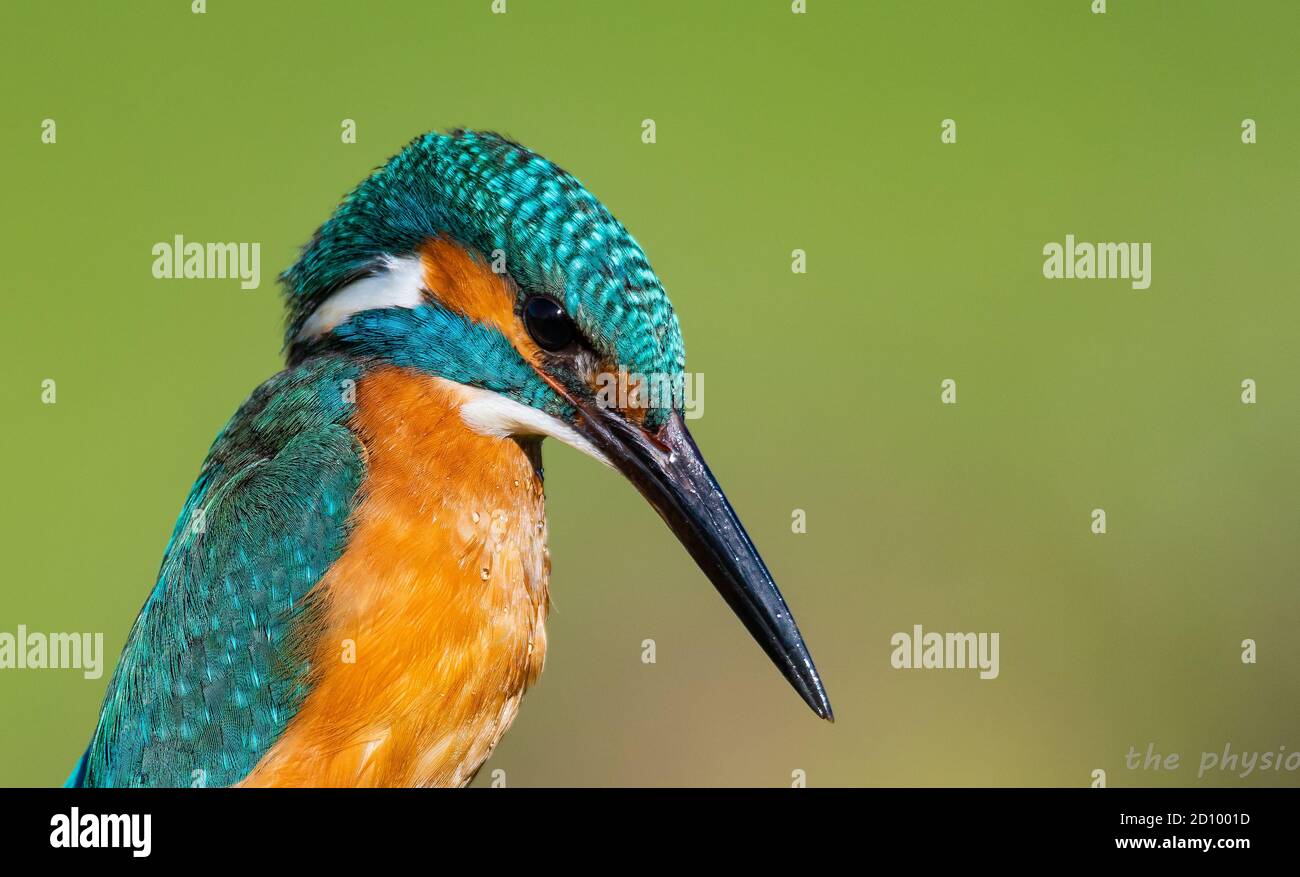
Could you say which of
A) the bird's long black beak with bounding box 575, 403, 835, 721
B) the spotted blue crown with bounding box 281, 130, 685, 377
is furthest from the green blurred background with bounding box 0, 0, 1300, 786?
the spotted blue crown with bounding box 281, 130, 685, 377

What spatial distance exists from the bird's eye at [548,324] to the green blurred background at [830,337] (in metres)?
2.53

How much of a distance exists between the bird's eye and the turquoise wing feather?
0.34 meters

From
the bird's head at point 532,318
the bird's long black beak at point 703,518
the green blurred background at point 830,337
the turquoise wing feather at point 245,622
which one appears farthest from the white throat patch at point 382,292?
the green blurred background at point 830,337

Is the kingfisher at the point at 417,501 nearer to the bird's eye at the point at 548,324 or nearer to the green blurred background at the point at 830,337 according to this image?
the bird's eye at the point at 548,324

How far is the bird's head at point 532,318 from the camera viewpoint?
7.00 feet

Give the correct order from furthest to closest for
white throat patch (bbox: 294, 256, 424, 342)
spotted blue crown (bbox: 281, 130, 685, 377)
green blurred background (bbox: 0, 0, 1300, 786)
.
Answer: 1. green blurred background (bbox: 0, 0, 1300, 786)
2. white throat patch (bbox: 294, 256, 424, 342)
3. spotted blue crown (bbox: 281, 130, 685, 377)

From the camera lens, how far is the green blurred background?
461 centimetres

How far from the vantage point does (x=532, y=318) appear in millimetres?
2174

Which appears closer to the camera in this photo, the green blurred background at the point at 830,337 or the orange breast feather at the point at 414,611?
the orange breast feather at the point at 414,611

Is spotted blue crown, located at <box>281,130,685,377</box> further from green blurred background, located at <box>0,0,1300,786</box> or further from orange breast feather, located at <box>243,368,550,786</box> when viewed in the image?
green blurred background, located at <box>0,0,1300,786</box>

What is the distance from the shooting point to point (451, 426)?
2.25 metres

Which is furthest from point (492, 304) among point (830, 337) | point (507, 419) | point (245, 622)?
point (830, 337)

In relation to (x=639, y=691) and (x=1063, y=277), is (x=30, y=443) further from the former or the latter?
(x=1063, y=277)

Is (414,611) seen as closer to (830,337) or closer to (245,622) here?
(245,622)
